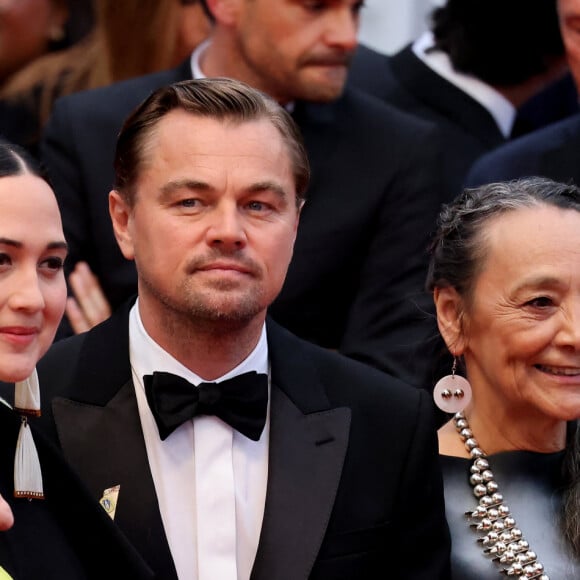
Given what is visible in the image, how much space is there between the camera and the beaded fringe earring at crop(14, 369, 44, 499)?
3.01 m

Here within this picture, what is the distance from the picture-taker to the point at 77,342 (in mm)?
3686

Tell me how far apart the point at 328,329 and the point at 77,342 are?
0.97 metres

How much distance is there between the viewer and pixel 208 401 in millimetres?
3463

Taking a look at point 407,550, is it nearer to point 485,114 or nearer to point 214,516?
point 214,516

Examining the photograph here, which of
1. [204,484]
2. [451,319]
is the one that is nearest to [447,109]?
[451,319]

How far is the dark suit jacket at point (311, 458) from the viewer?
11.2ft

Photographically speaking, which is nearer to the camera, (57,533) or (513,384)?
(57,533)

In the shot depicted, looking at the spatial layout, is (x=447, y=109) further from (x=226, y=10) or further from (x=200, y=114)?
(x=200, y=114)

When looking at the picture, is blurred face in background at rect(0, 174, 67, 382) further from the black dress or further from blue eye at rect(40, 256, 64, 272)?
the black dress

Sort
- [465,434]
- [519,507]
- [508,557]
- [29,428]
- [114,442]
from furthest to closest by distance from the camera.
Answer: [465,434], [519,507], [508,557], [114,442], [29,428]

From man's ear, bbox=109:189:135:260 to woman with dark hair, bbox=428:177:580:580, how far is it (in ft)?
2.67

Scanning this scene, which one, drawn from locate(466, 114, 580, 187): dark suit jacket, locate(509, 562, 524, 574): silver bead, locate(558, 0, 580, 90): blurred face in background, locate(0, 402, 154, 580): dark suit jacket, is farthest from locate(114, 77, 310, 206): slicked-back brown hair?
locate(558, 0, 580, 90): blurred face in background

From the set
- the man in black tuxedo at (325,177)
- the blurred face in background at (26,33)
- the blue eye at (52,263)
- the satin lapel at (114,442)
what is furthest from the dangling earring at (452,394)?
the blurred face in background at (26,33)

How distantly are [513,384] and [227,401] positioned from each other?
77cm
